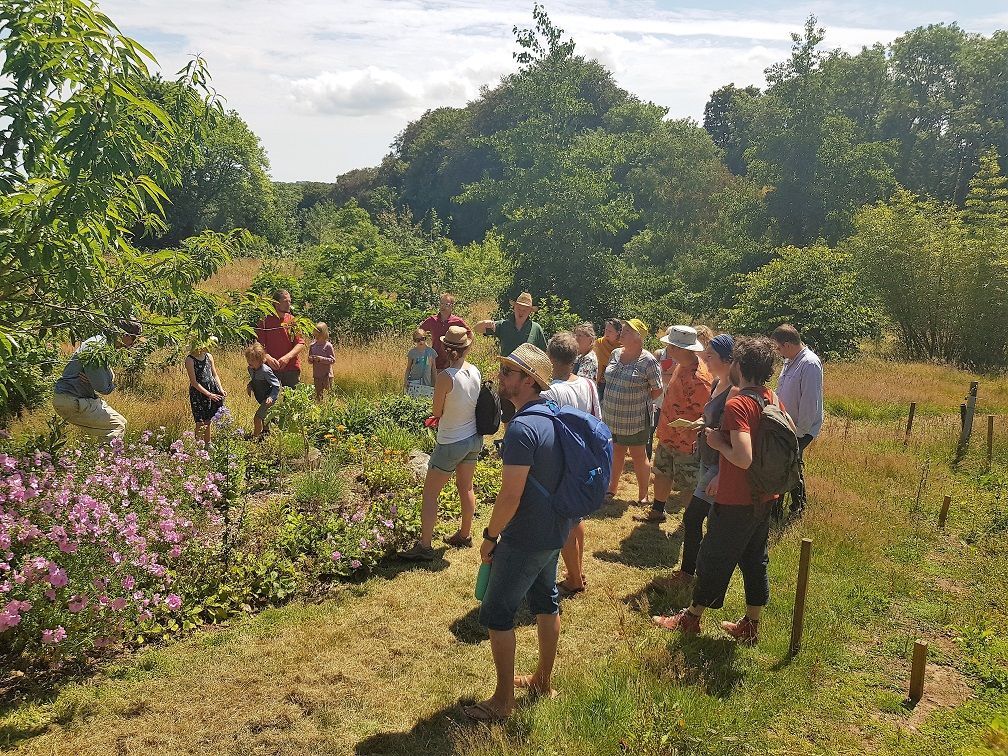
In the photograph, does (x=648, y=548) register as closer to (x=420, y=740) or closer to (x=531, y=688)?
(x=531, y=688)

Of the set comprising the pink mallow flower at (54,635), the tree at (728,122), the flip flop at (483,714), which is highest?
the tree at (728,122)

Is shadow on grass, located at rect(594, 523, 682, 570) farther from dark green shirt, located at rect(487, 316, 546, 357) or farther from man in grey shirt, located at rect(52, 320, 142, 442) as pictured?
man in grey shirt, located at rect(52, 320, 142, 442)

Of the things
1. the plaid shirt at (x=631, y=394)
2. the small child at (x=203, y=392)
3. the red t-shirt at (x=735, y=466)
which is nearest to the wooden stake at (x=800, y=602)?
the red t-shirt at (x=735, y=466)

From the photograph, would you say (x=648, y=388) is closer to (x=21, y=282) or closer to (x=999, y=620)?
(x=999, y=620)

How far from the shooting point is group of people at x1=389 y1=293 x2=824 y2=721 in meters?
3.48

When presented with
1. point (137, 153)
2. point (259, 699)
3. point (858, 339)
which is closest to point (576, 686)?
point (259, 699)

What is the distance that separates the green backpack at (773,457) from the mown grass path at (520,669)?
115cm

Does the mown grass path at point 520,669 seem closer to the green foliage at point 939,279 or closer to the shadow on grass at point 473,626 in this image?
the shadow on grass at point 473,626

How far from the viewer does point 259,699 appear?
12.9ft

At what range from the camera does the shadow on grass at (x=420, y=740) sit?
3580mm

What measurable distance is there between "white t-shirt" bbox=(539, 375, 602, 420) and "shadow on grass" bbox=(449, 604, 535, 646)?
1.50m

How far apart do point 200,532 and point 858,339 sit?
17.9 m

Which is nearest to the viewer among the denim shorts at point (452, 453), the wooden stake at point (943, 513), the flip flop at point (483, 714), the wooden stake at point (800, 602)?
the flip flop at point (483, 714)

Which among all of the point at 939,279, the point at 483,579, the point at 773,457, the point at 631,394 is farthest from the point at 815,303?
the point at 483,579
